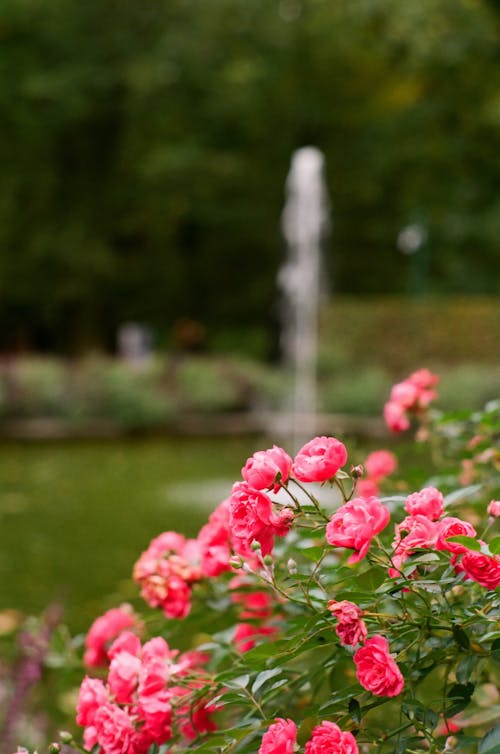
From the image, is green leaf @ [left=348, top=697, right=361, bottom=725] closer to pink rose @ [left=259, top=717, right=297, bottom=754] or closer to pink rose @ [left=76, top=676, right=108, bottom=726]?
pink rose @ [left=259, top=717, right=297, bottom=754]

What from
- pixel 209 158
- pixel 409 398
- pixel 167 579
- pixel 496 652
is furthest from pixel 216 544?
pixel 209 158

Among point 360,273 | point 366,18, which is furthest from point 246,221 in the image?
point 366,18

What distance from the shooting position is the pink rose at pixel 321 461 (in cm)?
119

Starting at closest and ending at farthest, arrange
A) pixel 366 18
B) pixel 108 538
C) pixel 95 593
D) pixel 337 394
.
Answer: pixel 95 593
pixel 108 538
pixel 337 394
pixel 366 18

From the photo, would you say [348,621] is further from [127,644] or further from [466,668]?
[127,644]

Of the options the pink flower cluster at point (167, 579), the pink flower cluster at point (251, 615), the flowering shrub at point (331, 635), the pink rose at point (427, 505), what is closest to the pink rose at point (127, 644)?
the flowering shrub at point (331, 635)

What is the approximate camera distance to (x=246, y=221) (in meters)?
21.2

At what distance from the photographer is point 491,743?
112 cm

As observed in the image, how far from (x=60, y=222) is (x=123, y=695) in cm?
1956

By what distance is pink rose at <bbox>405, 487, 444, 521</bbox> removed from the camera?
4.11 ft

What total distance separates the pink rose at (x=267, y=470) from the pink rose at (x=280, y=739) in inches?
10.1

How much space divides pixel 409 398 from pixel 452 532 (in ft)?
3.18

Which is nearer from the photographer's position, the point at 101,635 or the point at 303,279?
the point at 101,635

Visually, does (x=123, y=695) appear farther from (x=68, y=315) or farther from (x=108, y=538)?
(x=68, y=315)
